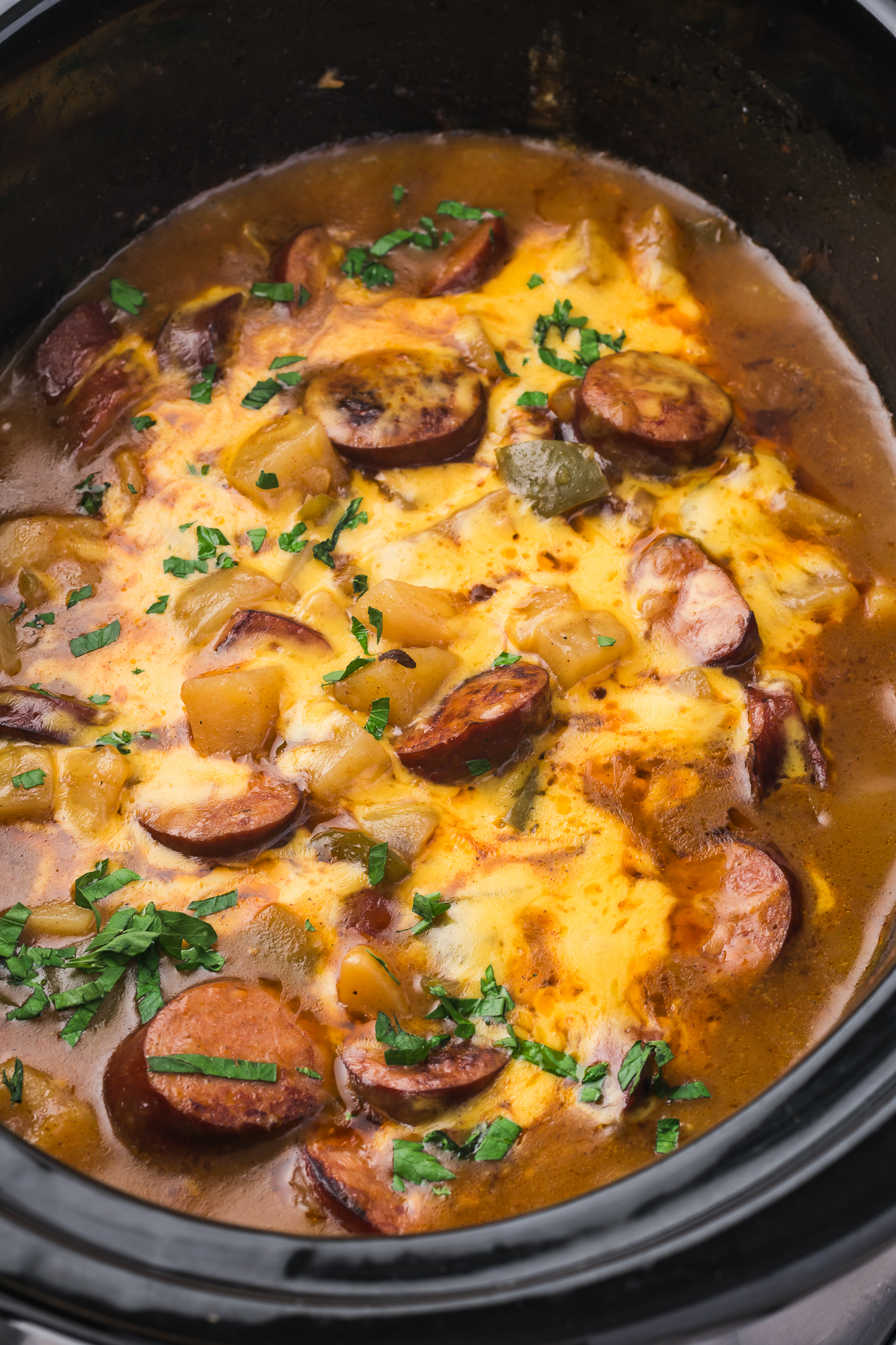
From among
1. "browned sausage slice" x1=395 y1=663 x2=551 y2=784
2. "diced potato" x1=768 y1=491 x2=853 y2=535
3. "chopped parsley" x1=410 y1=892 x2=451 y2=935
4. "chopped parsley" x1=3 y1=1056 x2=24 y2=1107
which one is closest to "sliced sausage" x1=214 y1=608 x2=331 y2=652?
"browned sausage slice" x1=395 y1=663 x2=551 y2=784

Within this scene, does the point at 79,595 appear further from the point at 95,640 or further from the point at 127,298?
the point at 127,298

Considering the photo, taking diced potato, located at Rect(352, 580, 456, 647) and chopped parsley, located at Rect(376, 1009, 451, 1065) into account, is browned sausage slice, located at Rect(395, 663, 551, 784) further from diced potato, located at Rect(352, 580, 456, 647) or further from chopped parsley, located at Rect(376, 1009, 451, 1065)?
chopped parsley, located at Rect(376, 1009, 451, 1065)

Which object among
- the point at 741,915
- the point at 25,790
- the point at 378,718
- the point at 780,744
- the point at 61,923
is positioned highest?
the point at 780,744

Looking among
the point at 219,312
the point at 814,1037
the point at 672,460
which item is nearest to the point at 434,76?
the point at 219,312

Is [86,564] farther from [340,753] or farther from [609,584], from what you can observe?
[609,584]

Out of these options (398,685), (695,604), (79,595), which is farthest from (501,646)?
(79,595)
